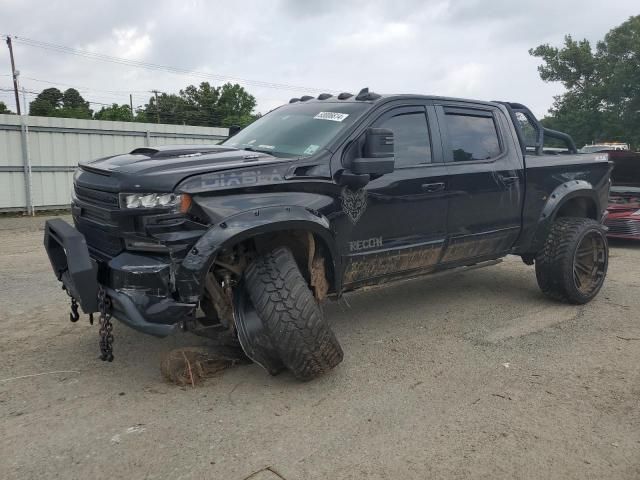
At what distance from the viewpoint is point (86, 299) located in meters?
3.27

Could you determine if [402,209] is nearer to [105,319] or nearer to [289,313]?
[289,313]

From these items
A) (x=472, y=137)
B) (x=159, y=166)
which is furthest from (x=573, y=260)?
(x=159, y=166)

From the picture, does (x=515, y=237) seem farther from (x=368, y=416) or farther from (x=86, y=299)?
(x=86, y=299)

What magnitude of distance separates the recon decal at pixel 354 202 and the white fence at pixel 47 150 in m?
10.8

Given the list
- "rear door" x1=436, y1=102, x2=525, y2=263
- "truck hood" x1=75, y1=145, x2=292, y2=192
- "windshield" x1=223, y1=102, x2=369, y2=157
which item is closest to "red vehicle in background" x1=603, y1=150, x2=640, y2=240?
"rear door" x1=436, y1=102, x2=525, y2=263

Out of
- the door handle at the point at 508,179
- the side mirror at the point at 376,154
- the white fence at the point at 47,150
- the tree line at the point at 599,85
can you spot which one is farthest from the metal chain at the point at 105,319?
the tree line at the point at 599,85

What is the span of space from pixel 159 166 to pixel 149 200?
253 millimetres

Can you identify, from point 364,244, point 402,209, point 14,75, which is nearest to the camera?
point 364,244

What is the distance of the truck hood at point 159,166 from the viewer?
10.6 ft

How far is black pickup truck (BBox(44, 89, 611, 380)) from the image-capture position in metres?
3.24

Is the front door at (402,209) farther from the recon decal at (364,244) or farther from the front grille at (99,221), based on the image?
the front grille at (99,221)

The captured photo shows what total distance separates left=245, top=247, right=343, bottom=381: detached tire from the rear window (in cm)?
199

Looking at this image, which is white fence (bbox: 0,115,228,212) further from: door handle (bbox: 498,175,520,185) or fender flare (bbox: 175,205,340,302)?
fender flare (bbox: 175,205,340,302)

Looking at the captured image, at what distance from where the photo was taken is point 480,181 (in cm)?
477
